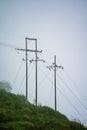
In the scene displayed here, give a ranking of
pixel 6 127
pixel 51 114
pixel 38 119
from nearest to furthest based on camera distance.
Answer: pixel 6 127, pixel 38 119, pixel 51 114

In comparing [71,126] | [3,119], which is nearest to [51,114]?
[71,126]

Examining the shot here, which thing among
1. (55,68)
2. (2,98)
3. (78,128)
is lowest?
(78,128)

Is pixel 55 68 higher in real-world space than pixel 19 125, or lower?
higher

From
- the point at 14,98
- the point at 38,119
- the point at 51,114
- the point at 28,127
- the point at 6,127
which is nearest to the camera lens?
the point at 6,127

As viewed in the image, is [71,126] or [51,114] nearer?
[71,126]

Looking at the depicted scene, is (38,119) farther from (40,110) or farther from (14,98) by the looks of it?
(14,98)

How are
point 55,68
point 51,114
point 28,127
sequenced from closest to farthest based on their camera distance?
point 28,127
point 51,114
point 55,68

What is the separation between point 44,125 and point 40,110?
22.1 feet

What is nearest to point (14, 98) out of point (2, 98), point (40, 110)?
point (2, 98)

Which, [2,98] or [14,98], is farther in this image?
[14,98]

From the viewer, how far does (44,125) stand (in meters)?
18.9

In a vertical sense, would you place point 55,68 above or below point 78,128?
above

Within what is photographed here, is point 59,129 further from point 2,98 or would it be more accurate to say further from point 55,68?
point 55,68

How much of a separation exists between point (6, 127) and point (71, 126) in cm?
703
